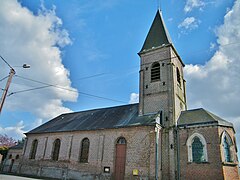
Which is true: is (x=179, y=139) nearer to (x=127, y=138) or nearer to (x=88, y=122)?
(x=127, y=138)

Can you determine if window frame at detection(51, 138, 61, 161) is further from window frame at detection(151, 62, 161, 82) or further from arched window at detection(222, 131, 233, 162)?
arched window at detection(222, 131, 233, 162)

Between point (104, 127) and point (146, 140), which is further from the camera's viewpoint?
point (104, 127)

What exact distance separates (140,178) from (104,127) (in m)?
6.04

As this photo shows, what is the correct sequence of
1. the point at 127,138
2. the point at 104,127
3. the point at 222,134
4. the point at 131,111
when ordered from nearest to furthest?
the point at 222,134 < the point at 127,138 < the point at 104,127 < the point at 131,111

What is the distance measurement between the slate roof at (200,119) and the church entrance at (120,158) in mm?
5388

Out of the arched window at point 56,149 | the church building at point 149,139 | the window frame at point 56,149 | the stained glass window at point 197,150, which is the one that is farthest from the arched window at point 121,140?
the arched window at point 56,149

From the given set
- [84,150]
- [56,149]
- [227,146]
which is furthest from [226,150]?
[56,149]

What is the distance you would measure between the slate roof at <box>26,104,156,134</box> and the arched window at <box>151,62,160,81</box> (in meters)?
3.92

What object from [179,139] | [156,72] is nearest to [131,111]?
[156,72]

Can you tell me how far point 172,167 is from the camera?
1598 cm

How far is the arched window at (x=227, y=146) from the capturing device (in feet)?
49.6

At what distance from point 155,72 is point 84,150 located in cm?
1092

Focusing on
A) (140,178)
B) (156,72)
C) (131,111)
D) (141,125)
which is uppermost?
(156,72)

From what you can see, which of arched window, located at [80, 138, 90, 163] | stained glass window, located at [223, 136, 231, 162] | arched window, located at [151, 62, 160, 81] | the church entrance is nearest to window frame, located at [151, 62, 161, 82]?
arched window, located at [151, 62, 160, 81]
